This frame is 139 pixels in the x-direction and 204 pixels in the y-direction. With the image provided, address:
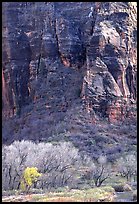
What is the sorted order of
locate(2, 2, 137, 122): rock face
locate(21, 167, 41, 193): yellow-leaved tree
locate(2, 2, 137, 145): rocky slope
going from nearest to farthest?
locate(21, 167, 41, 193): yellow-leaved tree < locate(2, 2, 137, 145): rocky slope < locate(2, 2, 137, 122): rock face

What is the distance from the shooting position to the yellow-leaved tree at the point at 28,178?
56.9 meters

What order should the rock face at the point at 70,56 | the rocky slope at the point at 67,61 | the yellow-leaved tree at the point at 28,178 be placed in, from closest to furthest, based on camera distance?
1. the yellow-leaved tree at the point at 28,178
2. the rocky slope at the point at 67,61
3. the rock face at the point at 70,56

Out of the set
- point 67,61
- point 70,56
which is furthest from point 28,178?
point 70,56

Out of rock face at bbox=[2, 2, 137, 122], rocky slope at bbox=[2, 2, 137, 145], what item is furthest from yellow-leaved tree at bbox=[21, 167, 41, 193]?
rock face at bbox=[2, 2, 137, 122]

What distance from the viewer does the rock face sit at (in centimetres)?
8744

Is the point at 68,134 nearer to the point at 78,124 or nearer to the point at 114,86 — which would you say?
the point at 78,124

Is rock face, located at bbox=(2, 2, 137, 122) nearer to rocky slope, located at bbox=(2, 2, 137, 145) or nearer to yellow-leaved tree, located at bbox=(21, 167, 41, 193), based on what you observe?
rocky slope, located at bbox=(2, 2, 137, 145)

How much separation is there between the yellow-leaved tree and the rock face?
95.0 feet

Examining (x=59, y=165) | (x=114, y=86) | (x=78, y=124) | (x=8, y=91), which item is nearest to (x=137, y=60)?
(x=114, y=86)

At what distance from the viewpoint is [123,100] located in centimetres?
8819

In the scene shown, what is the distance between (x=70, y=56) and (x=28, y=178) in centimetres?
3788

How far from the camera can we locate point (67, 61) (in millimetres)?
92125

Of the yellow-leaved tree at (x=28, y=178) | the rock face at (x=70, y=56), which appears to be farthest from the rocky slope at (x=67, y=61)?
the yellow-leaved tree at (x=28, y=178)

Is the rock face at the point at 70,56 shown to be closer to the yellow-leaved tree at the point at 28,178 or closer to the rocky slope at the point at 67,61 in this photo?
the rocky slope at the point at 67,61
